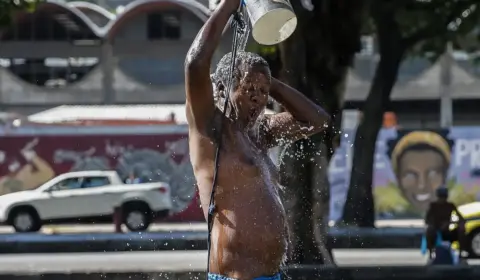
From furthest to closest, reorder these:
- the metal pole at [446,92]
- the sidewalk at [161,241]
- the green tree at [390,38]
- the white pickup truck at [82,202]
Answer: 1. the metal pole at [446,92]
2. the white pickup truck at [82,202]
3. the green tree at [390,38]
4. the sidewalk at [161,241]

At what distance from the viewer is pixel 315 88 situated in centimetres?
910

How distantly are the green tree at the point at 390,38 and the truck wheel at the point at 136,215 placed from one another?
4823 millimetres

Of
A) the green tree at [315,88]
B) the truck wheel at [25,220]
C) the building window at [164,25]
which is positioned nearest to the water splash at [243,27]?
the green tree at [315,88]

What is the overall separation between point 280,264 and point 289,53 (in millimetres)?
5838

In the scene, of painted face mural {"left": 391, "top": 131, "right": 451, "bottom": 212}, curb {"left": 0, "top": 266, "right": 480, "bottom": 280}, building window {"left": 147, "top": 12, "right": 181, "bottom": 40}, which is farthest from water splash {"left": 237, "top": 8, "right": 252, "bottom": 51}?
building window {"left": 147, "top": 12, "right": 181, "bottom": 40}

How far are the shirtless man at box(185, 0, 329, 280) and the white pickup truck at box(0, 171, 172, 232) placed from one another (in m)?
15.1

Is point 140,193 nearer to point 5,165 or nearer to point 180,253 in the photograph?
point 5,165

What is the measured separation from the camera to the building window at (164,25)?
3078 cm

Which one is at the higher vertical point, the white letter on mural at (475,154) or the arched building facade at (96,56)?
the arched building facade at (96,56)

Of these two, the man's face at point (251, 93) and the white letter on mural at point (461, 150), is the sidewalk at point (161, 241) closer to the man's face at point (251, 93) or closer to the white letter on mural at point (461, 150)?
the white letter on mural at point (461, 150)

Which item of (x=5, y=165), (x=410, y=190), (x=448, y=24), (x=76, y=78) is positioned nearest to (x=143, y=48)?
(x=76, y=78)

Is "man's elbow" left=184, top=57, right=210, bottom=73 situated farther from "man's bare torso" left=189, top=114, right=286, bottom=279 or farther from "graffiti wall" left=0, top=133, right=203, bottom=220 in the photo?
"graffiti wall" left=0, top=133, right=203, bottom=220

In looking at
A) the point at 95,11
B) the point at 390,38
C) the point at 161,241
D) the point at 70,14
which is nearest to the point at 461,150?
the point at 390,38

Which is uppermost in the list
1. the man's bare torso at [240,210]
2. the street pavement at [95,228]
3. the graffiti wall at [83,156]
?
the man's bare torso at [240,210]
